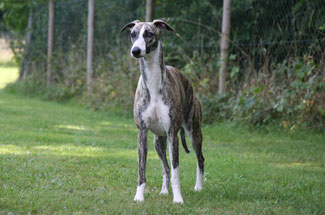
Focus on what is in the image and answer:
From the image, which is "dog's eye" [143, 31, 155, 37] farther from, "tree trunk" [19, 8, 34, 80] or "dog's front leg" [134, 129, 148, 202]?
"tree trunk" [19, 8, 34, 80]

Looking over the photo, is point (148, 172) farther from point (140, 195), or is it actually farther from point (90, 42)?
point (90, 42)

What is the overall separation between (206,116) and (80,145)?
3.08 metres

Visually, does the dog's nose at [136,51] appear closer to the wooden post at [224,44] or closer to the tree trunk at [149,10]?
the wooden post at [224,44]

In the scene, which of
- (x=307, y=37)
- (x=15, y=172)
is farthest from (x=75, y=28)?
(x=15, y=172)

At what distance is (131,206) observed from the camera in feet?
14.7

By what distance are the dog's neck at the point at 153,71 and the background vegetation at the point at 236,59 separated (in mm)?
3875

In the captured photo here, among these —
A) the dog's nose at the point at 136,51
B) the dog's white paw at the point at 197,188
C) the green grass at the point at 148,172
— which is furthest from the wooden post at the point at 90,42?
the dog's nose at the point at 136,51

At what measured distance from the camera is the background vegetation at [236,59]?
8469 mm

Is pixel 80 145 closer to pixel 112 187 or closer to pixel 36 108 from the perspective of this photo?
pixel 112 187

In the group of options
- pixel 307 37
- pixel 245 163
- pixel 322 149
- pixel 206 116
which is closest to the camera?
pixel 245 163

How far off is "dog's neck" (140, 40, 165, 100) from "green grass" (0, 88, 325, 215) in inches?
41.9

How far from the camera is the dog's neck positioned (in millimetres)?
4793

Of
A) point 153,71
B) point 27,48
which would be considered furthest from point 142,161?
point 27,48

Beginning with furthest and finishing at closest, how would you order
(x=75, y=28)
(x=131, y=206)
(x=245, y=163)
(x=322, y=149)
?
1. (x=75, y=28)
2. (x=322, y=149)
3. (x=245, y=163)
4. (x=131, y=206)
